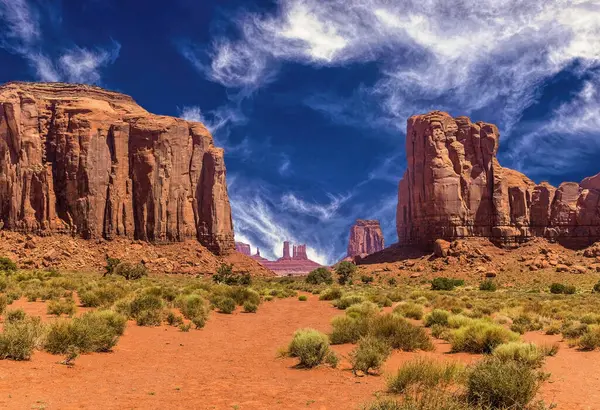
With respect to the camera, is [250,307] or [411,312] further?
[250,307]

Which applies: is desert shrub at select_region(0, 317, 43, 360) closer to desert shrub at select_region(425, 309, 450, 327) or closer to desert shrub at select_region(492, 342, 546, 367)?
desert shrub at select_region(492, 342, 546, 367)

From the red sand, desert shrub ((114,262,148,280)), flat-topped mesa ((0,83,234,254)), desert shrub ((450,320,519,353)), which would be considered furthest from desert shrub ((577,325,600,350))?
flat-topped mesa ((0,83,234,254))

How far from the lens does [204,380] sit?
10695mm

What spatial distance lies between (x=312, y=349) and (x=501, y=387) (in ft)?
18.1

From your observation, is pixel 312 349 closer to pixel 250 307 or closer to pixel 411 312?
pixel 411 312

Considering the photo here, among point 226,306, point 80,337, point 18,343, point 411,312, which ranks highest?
point 18,343

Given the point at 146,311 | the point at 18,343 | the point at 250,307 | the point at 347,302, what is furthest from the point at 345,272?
the point at 18,343

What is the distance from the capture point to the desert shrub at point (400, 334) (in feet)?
46.2

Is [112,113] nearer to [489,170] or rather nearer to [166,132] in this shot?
[166,132]

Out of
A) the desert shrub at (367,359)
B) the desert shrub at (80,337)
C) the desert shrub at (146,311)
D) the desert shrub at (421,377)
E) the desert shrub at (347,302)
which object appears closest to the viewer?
the desert shrub at (421,377)

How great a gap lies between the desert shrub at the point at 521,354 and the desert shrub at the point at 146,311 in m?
12.6

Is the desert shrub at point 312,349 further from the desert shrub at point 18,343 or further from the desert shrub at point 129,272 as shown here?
the desert shrub at point 129,272

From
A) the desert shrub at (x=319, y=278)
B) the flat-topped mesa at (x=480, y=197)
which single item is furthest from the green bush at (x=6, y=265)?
the flat-topped mesa at (x=480, y=197)

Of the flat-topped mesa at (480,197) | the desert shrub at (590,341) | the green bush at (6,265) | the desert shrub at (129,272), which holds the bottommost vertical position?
the desert shrub at (590,341)
